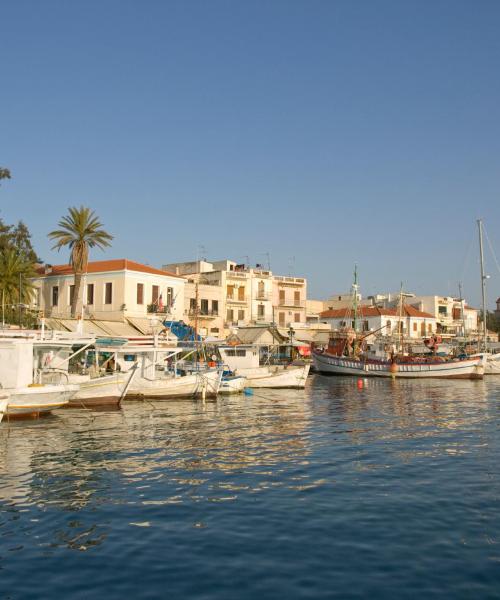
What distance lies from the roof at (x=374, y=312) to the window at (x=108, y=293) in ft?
146

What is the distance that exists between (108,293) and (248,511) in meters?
46.5

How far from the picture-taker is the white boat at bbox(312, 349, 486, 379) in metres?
60.7

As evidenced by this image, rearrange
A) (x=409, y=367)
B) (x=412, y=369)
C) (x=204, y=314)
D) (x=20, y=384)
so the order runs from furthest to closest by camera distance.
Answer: (x=204, y=314)
(x=409, y=367)
(x=412, y=369)
(x=20, y=384)

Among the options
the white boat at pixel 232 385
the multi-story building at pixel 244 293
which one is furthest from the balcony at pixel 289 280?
the white boat at pixel 232 385

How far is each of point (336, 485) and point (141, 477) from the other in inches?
198

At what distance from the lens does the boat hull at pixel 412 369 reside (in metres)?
60.6

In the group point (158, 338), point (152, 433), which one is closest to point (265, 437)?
point (152, 433)

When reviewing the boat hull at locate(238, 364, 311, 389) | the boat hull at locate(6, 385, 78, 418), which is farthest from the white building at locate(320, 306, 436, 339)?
Result: the boat hull at locate(6, 385, 78, 418)

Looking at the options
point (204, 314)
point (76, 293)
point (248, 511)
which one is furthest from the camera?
point (204, 314)

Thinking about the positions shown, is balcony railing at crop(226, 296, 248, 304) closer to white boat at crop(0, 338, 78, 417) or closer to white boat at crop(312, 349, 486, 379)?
white boat at crop(312, 349, 486, 379)

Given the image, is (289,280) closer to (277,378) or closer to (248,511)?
(277,378)

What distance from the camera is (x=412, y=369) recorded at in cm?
6225

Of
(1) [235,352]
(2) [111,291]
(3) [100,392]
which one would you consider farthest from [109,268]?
(3) [100,392]

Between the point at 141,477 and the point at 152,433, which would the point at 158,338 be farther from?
the point at 141,477
